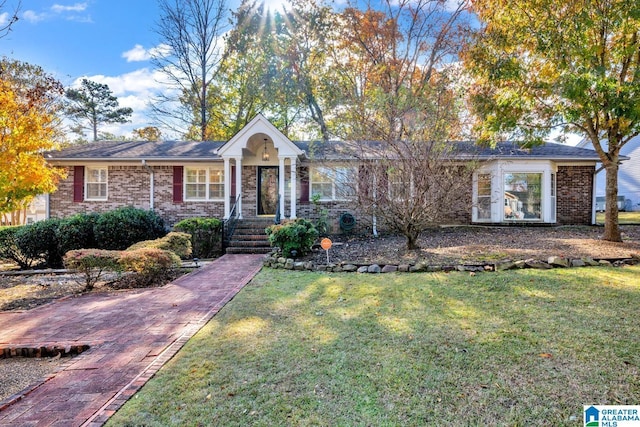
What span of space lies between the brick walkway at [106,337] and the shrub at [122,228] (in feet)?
13.1

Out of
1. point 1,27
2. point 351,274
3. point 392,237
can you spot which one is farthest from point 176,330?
point 392,237

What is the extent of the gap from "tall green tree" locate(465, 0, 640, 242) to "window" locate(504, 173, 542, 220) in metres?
3.91

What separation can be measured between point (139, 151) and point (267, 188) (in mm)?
5698

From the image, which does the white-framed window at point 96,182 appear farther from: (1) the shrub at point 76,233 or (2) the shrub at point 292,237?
(2) the shrub at point 292,237

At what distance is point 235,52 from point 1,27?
19477 millimetres

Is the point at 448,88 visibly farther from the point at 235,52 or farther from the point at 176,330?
the point at 235,52

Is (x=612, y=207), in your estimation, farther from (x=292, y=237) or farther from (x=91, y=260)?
(x=91, y=260)

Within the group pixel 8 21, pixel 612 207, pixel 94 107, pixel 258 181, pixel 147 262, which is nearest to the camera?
pixel 8 21

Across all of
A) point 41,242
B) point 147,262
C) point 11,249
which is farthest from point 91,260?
point 11,249

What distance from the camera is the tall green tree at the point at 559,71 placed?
23.7ft

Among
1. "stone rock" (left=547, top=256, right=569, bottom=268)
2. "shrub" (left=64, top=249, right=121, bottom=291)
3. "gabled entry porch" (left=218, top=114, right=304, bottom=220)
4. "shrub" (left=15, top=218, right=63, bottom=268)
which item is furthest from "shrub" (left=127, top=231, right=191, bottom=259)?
"stone rock" (left=547, top=256, right=569, bottom=268)

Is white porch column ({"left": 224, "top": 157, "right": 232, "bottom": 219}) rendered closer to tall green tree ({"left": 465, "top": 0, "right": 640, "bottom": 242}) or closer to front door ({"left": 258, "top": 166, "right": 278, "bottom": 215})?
front door ({"left": 258, "top": 166, "right": 278, "bottom": 215})

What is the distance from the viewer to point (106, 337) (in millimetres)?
4164

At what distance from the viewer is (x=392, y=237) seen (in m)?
11.6
